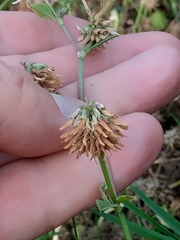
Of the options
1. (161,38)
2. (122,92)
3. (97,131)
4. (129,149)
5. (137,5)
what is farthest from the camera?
(137,5)

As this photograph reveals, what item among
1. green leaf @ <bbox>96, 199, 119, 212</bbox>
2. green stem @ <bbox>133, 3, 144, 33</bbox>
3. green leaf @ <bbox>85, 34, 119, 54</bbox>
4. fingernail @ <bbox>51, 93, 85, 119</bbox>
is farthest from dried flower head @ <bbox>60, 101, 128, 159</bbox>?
green stem @ <bbox>133, 3, 144, 33</bbox>

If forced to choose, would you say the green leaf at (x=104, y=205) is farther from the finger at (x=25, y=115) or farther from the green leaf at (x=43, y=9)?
the green leaf at (x=43, y=9)

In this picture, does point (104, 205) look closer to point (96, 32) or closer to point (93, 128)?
point (93, 128)

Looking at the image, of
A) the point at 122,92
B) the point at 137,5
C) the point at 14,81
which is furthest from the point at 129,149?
the point at 137,5

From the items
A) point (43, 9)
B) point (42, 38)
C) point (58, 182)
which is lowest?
point (58, 182)

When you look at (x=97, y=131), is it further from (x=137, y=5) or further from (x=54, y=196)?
(x=137, y=5)

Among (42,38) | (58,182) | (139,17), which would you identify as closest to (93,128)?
(58,182)
